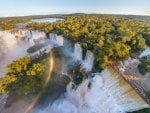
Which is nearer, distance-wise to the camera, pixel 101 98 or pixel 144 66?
pixel 101 98

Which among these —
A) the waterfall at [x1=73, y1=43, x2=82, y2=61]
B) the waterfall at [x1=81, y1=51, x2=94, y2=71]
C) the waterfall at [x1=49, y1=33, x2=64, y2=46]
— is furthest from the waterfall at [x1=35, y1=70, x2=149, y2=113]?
the waterfall at [x1=49, y1=33, x2=64, y2=46]

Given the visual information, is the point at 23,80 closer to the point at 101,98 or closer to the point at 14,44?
the point at 101,98

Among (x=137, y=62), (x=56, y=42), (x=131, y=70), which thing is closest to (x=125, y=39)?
(x=137, y=62)

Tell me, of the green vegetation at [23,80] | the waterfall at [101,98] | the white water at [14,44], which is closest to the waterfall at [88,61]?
the waterfall at [101,98]

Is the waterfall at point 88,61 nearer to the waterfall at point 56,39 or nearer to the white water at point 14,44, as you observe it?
the waterfall at point 56,39

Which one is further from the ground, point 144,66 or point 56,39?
point 144,66

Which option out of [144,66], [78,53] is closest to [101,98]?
[144,66]
